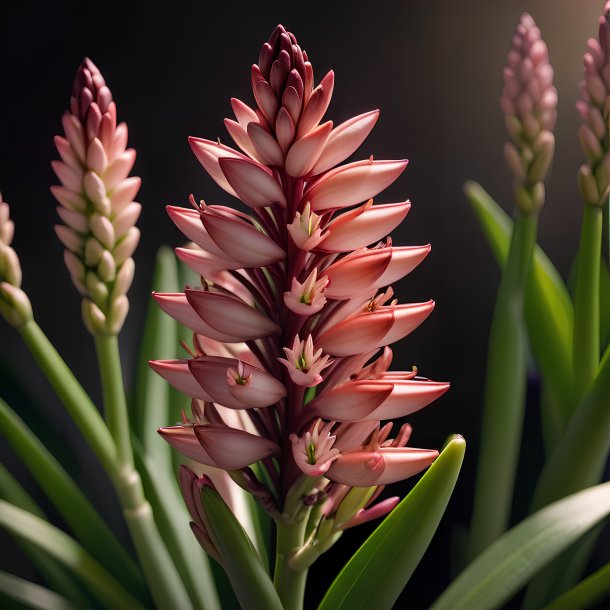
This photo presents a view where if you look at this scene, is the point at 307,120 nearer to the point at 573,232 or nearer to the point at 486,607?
the point at 486,607

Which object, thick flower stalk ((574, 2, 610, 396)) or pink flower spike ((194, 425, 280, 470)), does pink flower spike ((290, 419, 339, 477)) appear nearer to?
pink flower spike ((194, 425, 280, 470))

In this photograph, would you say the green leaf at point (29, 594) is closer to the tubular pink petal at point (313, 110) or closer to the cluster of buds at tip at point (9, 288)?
the cluster of buds at tip at point (9, 288)

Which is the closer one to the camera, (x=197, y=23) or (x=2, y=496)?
(x=2, y=496)

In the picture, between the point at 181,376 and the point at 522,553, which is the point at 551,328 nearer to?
the point at 522,553

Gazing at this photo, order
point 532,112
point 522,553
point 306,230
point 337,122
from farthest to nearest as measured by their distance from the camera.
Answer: point 337,122
point 532,112
point 522,553
point 306,230

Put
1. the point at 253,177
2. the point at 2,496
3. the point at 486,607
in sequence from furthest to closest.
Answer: the point at 2,496
the point at 486,607
the point at 253,177

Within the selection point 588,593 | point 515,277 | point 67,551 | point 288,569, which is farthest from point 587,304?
point 67,551

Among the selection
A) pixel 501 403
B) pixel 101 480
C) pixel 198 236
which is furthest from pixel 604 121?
pixel 101 480
